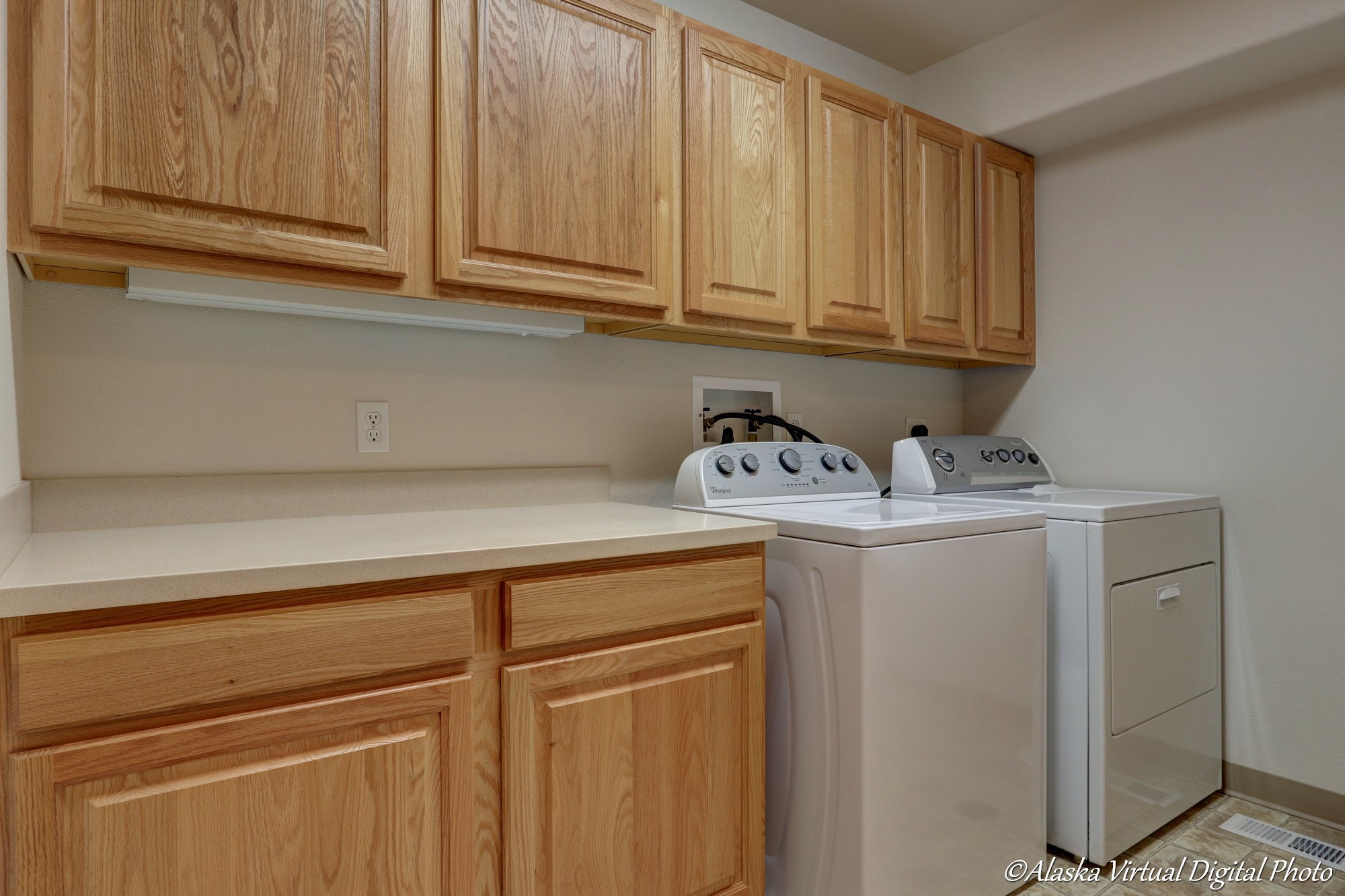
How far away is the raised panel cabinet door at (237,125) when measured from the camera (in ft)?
3.68

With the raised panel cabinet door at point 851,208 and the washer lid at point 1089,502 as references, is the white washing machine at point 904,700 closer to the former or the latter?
the washer lid at point 1089,502

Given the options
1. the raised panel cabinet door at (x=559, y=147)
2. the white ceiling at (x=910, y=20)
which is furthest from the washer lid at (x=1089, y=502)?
the white ceiling at (x=910, y=20)

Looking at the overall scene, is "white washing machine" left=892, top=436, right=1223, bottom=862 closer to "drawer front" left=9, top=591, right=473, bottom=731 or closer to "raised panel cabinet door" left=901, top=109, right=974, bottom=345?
"raised panel cabinet door" left=901, top=109, right=974, bottom=345

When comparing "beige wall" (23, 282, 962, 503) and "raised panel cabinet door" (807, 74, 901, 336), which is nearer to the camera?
"beige wall" (23, 282, 962, 503)

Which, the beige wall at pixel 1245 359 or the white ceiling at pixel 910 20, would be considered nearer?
the beige wall at pixel 1245 359

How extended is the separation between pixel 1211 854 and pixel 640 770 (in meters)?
1.56

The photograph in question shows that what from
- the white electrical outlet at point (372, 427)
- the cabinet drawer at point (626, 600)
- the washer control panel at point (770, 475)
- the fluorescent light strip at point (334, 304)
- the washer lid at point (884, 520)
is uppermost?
the fluorescent light strip at point (334, 304)

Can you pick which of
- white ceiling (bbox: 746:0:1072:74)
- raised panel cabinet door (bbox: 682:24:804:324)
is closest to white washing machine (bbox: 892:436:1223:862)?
raised panel cabinet door (bbox: 682:24:804:324)

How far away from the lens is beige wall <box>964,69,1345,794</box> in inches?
79.9

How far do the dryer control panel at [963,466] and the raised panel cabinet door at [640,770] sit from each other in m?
1.03

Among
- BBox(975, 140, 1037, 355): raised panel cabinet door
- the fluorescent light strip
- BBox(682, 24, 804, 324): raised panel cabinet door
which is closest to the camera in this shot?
the fluorescent light strip

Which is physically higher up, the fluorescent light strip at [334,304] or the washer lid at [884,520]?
the fluorescent light strip at [334,304]

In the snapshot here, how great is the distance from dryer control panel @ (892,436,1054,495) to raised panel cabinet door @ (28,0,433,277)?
60.7 inches

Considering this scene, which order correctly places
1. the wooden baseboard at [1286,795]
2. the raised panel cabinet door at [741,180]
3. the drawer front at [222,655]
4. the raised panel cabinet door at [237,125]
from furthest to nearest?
1. the wooden baseboard at [1286,795]
2. the raised panel cabinet door at [741,180]
3. the raised panel cabinet door at [237,125]
4. the drawer front at [222,655]
